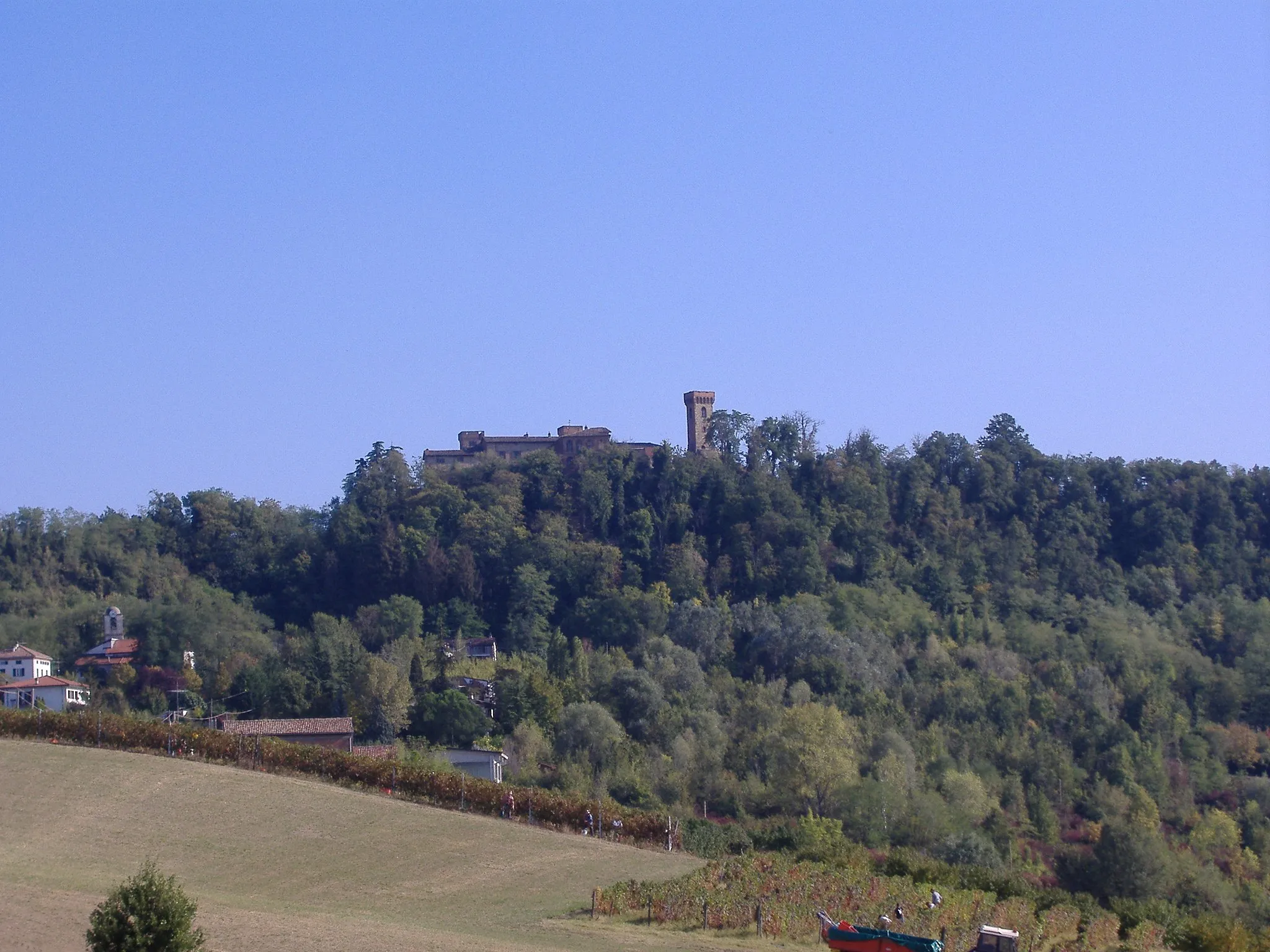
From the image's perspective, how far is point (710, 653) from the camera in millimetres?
80812

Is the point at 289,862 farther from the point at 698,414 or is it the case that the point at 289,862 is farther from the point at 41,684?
the point at 698,414

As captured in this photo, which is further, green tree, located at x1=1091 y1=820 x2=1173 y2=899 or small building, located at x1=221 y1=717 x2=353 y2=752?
small building, located at x1=221 y1=717 x2=353 y2=752

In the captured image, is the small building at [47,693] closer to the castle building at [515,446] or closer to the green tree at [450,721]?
the green tree at [450,721]

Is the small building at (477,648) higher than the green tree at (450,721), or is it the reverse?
the small building at (477,648)

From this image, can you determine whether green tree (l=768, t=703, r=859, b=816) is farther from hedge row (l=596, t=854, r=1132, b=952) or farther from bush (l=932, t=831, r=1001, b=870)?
hedge row (l=596, t=854, r=1132, b=952)

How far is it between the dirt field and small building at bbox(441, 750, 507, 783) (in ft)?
60.9

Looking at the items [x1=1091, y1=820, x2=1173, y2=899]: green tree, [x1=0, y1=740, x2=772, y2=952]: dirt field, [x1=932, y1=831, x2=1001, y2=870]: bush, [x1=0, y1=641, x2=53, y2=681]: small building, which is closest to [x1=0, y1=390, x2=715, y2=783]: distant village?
[x1=0, y1=641, x2=53, y2=681]: small building

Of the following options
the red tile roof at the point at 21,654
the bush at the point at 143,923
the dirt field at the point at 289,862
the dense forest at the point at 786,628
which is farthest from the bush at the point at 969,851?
the red tile roof at the point at 21,654

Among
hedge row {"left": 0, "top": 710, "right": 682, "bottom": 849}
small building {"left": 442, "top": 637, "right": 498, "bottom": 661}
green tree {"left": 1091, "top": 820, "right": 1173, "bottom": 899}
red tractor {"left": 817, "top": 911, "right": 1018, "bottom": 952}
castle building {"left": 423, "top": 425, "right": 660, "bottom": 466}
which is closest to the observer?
red tractor {"left": 817, "top": 911, "right": 1018, "bottom": 952}

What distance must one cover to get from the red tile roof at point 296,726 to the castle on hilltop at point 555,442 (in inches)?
2073

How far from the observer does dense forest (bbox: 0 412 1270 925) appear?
198ft

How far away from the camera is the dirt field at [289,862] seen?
23.9m

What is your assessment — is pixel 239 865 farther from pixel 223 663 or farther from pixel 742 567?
pixel 742 567

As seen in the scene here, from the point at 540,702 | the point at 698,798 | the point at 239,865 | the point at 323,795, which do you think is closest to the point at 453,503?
the point at 540,702
